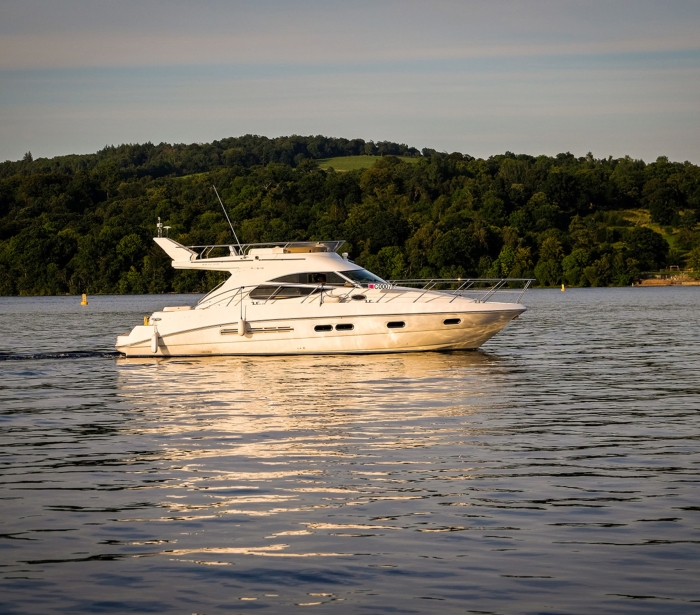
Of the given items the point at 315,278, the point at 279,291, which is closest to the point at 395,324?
the point at 315,278

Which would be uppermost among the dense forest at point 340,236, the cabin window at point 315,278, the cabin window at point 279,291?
the dense forest at point 340,236

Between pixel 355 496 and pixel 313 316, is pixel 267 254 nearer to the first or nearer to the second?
pixel 313 316

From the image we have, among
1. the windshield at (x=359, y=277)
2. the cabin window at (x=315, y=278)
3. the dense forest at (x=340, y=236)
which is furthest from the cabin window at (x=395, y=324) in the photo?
the dense forest at (x=340, y=236)

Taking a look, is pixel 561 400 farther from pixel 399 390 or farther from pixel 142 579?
pixel 142 579

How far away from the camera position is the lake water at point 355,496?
10.2 meters

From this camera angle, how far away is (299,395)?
2514 centimetres

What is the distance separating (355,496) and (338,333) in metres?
20.9

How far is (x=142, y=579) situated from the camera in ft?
34.8

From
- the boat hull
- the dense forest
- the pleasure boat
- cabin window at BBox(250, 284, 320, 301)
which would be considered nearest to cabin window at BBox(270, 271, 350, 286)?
the pleasure boat

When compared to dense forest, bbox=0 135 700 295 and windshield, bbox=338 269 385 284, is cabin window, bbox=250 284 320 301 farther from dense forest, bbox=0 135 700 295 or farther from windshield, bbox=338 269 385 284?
dense forest, bbox=0 135 700 295

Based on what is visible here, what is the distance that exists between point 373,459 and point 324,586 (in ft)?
20.2

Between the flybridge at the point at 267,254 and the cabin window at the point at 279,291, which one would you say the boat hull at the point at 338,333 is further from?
the flybridge at the point at 267,254

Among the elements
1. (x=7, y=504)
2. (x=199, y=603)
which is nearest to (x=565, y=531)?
(x=199, y=603)

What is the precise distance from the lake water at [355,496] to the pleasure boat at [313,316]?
641 cm
